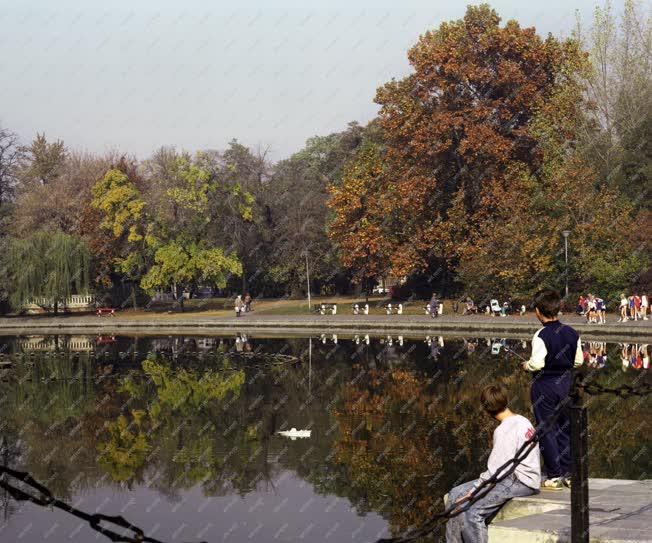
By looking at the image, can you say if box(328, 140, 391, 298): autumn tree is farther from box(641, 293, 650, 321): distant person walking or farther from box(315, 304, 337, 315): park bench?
box(641, 293, 650, 321): distant person walking

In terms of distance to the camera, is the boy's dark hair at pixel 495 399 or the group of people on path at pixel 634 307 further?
the group of people on path at pixel 634 307

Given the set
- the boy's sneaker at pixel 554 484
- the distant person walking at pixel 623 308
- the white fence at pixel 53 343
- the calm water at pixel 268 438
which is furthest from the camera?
the distant person walking at pixel 623 308

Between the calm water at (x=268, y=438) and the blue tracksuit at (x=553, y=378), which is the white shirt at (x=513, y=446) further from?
the calm water at (x=268, y=438)

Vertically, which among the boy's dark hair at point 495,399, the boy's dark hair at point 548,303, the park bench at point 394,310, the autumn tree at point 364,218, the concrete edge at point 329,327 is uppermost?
the autumn tree at point 364,218

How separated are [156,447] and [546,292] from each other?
10.1m

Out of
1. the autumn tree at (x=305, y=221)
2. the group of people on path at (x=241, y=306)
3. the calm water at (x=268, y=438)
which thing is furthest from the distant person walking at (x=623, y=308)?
the autumn tree at (x=305, y=221)

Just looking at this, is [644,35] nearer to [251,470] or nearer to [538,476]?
[251,470]

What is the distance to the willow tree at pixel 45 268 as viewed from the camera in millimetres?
62531

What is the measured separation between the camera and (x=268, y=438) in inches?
744

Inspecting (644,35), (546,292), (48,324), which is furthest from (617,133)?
(546,292)

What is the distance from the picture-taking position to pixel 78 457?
1755 centimetres

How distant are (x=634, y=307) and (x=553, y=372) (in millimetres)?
36403

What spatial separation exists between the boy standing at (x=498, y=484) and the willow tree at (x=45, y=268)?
187 ft

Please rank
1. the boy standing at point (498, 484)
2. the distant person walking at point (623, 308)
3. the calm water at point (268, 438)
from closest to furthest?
1. the boy standing at point (498, 484)
2. the calm water at point (268, 438)
3. the distant person walking at point (623, 308)
